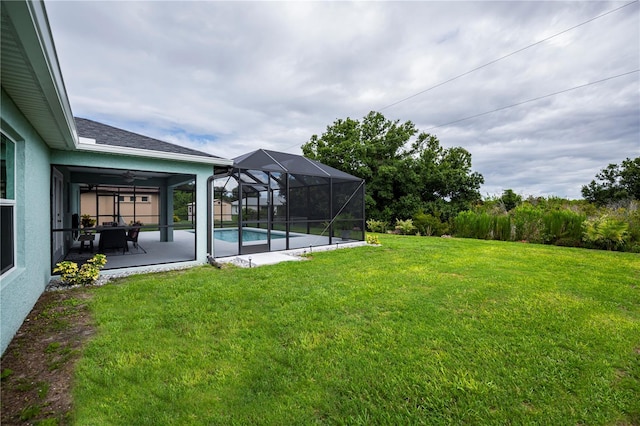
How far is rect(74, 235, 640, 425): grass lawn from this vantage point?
2027mm

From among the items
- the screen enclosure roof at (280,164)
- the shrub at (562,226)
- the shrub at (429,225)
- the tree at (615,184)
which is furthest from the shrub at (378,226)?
the tree at (615,184)

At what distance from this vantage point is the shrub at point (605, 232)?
9.10 m

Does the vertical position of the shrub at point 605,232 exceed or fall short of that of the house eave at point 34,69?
it falls short

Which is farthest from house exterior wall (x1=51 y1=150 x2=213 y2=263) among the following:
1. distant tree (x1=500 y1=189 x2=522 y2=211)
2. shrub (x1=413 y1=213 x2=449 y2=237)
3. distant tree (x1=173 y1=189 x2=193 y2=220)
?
distant tree (x1=500 y1=189 x2=522 y2=211)

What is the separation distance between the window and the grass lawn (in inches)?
47.1

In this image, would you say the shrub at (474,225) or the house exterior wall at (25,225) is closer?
the house exterior wall at (25,225)

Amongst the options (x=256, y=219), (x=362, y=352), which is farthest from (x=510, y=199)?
(x=362, y=352)

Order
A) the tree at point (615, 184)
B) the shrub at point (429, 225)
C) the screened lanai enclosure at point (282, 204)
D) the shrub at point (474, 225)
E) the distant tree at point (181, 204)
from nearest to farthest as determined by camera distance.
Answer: the screened lanai enclosure at point (282, 204) < the shrub at point (474, 225) < the shrub at point (429, 225) < the distant tree at point (181, 204) < the tree at point (615, 184)

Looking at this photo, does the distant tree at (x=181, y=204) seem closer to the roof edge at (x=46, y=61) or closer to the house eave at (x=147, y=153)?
the house eave at (x=147, y=153)

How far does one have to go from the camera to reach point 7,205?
10.5ft

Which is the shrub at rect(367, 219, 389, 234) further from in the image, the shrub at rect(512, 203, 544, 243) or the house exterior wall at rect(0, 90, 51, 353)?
the house exterior wall at rect(0, 90, 51, 353)

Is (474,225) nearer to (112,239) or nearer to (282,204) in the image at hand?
(282,204)

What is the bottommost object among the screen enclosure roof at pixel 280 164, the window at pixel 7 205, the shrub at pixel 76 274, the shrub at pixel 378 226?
the shrub at pixel 76 274

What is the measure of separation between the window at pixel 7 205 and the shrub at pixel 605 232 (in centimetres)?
1403
